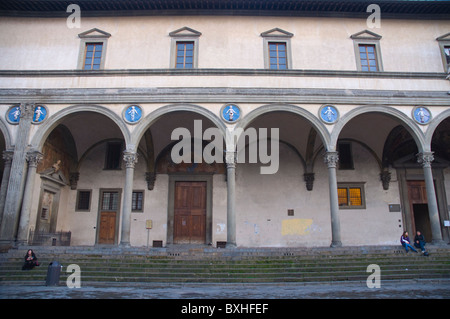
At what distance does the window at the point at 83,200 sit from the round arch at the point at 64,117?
3988 mm

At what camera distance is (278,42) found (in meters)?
14.6

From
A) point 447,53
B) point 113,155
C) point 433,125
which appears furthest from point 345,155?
point 113,155

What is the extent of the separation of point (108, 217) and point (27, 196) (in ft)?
14.3

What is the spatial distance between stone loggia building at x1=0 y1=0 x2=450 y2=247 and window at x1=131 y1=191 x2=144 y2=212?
0.16 meters

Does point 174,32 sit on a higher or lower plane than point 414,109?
higher

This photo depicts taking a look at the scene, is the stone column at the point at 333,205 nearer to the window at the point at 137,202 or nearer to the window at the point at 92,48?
the window at the point at 137,202

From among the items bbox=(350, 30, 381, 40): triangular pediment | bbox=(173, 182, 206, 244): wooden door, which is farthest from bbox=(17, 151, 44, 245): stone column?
bbox=(350, 30, 381, 40): triangular pediment

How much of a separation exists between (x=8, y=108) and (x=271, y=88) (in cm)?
1109

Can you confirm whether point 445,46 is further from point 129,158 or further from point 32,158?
point 32,158

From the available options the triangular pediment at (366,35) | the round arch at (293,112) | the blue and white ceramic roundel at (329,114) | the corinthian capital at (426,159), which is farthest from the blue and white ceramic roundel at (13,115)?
the corinthian capital at (426,159)

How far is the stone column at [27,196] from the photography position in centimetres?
1209

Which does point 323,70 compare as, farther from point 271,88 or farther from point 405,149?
point 405,149
